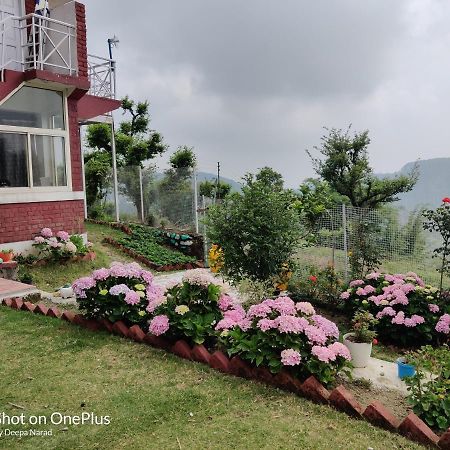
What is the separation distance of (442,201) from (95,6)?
10061 mm

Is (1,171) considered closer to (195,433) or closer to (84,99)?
(84,99)

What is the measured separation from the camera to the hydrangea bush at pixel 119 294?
4.41m

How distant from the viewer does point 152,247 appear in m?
11.3

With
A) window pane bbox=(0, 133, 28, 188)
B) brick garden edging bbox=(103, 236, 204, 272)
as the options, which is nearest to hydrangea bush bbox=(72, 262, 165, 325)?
window pane bbox=(0, 133, 28, 188)

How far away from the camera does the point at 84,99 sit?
10211 millimetres

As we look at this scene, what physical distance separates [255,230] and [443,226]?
2492 mm

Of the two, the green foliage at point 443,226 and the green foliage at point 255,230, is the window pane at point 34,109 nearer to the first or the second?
the green foliage at point 255,230

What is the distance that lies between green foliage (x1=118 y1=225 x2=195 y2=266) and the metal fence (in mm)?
4268

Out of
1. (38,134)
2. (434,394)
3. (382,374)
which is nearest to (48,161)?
(38,134)

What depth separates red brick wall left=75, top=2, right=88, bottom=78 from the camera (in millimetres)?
9094

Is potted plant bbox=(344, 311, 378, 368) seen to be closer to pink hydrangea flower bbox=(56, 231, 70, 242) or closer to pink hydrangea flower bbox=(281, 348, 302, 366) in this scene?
pink hydrangea flower bbox=(281, 348, 302, 366)

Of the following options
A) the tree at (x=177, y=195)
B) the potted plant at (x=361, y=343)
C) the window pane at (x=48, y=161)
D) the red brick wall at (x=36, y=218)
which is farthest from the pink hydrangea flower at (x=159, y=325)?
the tree at (x=177, y=195)

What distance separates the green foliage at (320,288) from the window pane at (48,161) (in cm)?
548

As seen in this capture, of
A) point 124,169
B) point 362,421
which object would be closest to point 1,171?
point 124,169
